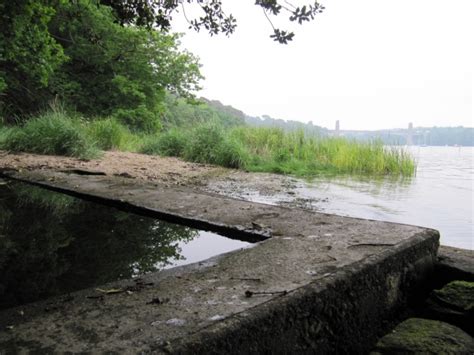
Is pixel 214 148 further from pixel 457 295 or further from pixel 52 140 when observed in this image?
pixel 457 295

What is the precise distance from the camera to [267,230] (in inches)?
65.7

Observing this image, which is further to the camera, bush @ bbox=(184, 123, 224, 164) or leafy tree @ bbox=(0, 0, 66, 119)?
bush @ bbox=(184, 123, 224, 164)

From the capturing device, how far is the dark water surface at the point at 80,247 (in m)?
1.27

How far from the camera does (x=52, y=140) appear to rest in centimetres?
569

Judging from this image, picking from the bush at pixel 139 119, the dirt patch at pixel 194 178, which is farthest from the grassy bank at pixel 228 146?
the bush at pixel 139 119

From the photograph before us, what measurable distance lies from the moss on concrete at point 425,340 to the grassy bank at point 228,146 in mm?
4845

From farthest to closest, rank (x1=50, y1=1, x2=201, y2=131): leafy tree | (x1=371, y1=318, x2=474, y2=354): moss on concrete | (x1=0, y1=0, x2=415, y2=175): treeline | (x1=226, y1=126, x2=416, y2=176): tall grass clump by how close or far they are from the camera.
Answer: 1. (x1=50, y1=1, x2=201, y2=131): leafy tree
2. (x1=226, y1=126, x2=416, y2=176): tall grass clump
3. (x1=0, y1=0, x2=415, y2=175): treeline
4. (x1=371, y1=318, x2=474, y2=354): moss on concrete

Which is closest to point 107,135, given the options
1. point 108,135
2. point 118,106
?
point 108,135

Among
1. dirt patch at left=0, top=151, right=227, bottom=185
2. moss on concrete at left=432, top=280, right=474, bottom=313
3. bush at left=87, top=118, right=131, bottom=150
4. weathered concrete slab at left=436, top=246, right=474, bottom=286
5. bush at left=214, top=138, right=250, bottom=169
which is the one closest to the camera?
moss on concrete at left=432, top=280, right=474, bottom=313

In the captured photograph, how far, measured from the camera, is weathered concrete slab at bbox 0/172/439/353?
79 centimetres

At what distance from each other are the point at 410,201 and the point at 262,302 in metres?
3.10

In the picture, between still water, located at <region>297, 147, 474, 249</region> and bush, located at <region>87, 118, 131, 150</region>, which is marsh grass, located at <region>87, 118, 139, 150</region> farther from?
still water, located at <region>297, 147, 474, 249</region>

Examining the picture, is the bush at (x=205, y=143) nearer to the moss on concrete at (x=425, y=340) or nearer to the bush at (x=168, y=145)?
the bush at (x=168, y=145)

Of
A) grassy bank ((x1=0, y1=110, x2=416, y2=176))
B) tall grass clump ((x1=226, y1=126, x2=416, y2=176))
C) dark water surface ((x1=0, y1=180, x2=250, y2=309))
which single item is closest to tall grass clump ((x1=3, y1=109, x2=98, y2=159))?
grassy bank ((x1=0, y1=110, x2=416, y2=176))
